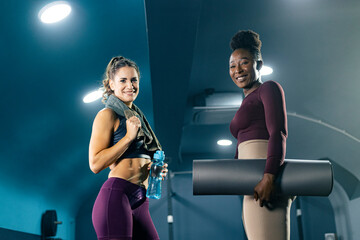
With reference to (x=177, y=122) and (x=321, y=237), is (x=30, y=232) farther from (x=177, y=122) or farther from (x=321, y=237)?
(x=321, y=237)

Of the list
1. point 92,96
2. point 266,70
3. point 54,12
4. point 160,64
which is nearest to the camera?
point 54,12

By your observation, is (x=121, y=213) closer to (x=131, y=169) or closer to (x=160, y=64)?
(x=131, y=169)

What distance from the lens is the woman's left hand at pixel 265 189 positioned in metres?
1.48

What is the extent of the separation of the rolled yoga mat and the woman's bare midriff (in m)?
0.23

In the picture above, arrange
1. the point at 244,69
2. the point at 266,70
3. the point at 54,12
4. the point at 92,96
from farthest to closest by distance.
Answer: the point at 266,70 → the point at 92,96 → the point at 54,12 → the point at 244,69

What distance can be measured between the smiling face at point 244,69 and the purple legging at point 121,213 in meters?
0.61

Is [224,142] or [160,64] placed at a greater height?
[224,142]

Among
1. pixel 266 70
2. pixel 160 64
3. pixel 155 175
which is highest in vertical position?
pixel 266 70

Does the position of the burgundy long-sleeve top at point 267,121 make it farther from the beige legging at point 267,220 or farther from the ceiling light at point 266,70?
the ceiling light at point 266,70

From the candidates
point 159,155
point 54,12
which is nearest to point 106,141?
point 159,155

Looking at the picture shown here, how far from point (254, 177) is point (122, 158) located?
20.0 inches

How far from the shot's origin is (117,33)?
4.56 m

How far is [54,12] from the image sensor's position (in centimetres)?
379

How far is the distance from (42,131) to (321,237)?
22.9ft
